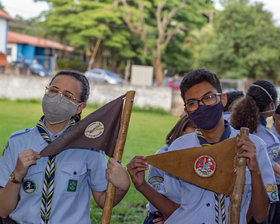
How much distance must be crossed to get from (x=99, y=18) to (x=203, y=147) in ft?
118

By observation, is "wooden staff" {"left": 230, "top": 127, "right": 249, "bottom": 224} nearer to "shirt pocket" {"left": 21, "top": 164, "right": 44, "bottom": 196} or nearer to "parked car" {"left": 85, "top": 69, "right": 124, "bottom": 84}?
"shirt pocket" {"left": 21, "top": 164, "right": 44, "bottom": 196}

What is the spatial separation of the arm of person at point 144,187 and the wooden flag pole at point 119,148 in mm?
160

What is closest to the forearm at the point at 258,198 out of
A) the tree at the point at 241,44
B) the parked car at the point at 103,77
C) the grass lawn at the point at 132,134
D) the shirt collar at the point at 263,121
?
the shirt collar at the point at 263,121

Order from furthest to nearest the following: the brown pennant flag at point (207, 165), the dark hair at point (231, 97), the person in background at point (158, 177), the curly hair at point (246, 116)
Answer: the dark hair at point (231, 97)
the curly hair at point (246, 116)
the person in background at point (158, 177)
the brown pennant flag at point (207, 165)

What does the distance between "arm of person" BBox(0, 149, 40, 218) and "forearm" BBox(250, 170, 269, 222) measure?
1.25 meters

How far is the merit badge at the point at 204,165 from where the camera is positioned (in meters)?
2.74

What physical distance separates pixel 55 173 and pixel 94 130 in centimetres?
35

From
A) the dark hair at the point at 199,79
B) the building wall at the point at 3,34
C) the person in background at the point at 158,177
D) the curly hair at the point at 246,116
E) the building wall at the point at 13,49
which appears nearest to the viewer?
the dark hair at the point at 199,79

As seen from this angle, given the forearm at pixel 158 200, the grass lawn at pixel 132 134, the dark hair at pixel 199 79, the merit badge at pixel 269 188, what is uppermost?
the dark hair at pixel 199 79

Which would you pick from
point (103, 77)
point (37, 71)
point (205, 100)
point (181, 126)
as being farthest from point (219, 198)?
point (37, 71)

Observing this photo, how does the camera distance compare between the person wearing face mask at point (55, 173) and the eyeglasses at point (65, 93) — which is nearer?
the person wearing face mask at point (55, 173)

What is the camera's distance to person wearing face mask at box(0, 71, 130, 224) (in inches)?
99.6

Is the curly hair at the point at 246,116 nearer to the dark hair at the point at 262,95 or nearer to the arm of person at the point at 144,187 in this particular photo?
the dark hair at the point at 262,95

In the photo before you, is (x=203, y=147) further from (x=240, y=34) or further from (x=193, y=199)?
(x=240, y=34)
